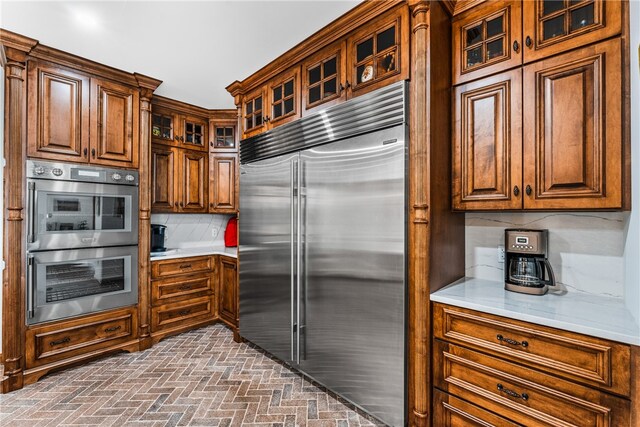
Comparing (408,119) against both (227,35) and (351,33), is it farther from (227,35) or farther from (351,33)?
(227,35)

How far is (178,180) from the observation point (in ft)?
12.2

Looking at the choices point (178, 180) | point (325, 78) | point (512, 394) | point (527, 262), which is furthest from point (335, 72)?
point (178, 180)

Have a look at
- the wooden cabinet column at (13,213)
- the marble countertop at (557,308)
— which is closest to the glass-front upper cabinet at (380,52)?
the marble countertop at (557,308)

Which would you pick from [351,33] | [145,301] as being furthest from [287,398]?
[351,33]

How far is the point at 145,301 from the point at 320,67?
2.87m

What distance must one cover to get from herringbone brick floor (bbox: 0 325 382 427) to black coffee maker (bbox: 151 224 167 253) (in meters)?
1.20

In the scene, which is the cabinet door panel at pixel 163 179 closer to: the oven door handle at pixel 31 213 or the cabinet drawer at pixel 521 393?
the oven door handle at pixel 31 213

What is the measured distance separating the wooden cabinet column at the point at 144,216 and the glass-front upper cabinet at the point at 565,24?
3174mm

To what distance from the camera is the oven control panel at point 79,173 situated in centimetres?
246

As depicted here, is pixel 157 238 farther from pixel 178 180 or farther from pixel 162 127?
pixel 162 127

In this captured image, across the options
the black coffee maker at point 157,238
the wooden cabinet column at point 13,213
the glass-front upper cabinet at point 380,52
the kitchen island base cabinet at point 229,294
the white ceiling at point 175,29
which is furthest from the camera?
the black coffee maker at point 157,238

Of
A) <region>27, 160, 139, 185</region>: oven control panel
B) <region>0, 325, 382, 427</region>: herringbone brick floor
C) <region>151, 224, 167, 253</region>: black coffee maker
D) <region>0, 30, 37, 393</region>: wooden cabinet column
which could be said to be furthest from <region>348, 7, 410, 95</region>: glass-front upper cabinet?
<region>151, 224, 167, 253</region>: black coffee maker

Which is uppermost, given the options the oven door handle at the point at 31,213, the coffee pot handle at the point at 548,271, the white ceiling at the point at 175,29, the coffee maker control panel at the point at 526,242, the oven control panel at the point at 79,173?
the white ceiling at the point at 175,29

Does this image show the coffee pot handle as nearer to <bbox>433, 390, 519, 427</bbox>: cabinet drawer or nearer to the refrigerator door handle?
<bbox>433, 390, 519, 427</bbox>: cabinet drawer
